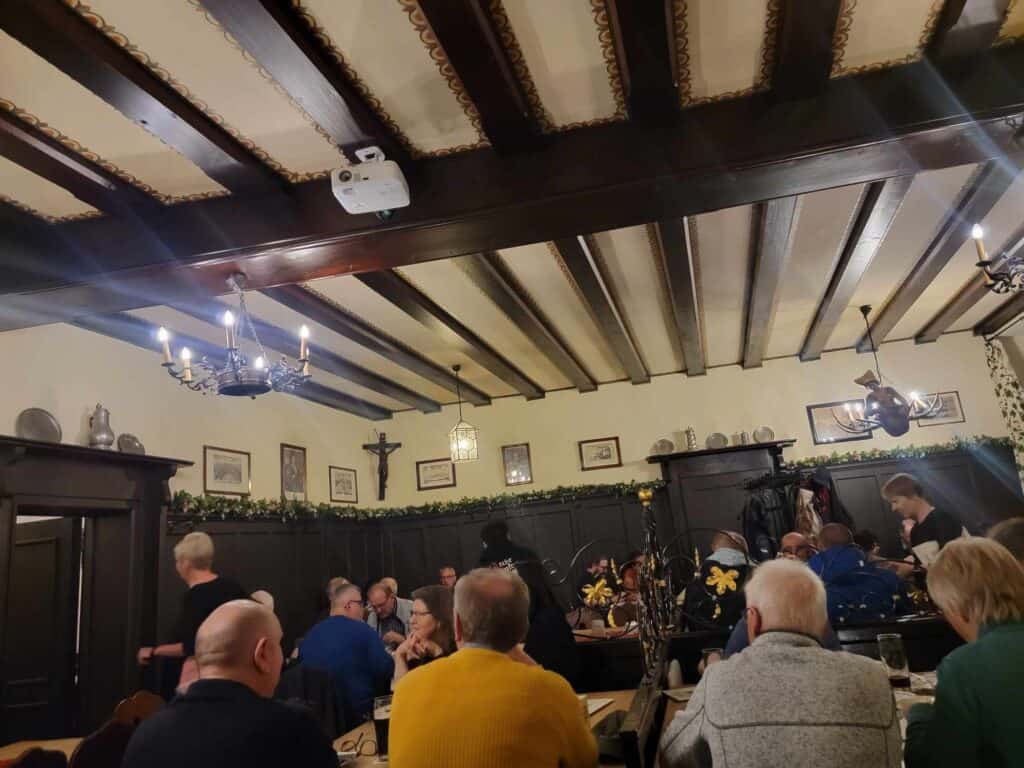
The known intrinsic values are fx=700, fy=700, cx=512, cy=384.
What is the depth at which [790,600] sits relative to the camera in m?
2.03

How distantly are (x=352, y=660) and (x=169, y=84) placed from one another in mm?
3086

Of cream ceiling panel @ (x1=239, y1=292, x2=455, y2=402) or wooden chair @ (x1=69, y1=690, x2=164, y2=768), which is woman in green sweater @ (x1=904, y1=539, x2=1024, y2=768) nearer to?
wooden chair @ (x1=69, y1=690, x2=164, y2=768)

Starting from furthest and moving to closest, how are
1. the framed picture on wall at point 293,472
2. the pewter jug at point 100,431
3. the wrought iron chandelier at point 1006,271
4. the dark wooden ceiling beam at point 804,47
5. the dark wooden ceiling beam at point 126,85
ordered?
1. the framed picture on wall at point 293,472
2. the pewter jug at point 100,431
3. the wrought iron chandelier at point 1006,271
4. the dark wooden ceiling beam at point 804,47
5. the dark wooden ceiling beam at point 126,85

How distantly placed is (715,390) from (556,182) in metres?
6.66

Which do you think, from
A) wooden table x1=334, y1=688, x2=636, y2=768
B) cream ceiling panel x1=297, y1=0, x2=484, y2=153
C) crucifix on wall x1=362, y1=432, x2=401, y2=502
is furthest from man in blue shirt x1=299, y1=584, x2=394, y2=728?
crucifix on wall x1=362, y1=432, x2=401, y2=502

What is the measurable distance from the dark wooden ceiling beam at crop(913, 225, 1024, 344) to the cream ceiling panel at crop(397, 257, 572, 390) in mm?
4162

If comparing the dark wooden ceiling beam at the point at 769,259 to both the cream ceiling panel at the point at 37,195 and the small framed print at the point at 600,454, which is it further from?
the cream ceiling panel at the point at 37,195

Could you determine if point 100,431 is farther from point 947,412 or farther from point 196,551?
point 947,412

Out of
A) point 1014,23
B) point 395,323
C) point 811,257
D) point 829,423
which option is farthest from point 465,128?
point 829,423

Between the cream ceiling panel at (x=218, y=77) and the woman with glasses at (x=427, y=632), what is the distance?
222 cm

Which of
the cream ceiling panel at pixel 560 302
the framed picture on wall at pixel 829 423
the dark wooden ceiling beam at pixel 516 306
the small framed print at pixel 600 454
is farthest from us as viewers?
the small framed print at pixel 600 454

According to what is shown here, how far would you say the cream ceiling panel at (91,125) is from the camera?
2.78 m

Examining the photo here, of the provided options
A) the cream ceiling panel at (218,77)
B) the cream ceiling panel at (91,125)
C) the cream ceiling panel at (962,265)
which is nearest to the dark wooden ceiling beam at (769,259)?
the cream ceiling panel at (962,265)

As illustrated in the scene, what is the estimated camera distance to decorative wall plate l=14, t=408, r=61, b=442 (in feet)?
16.4
